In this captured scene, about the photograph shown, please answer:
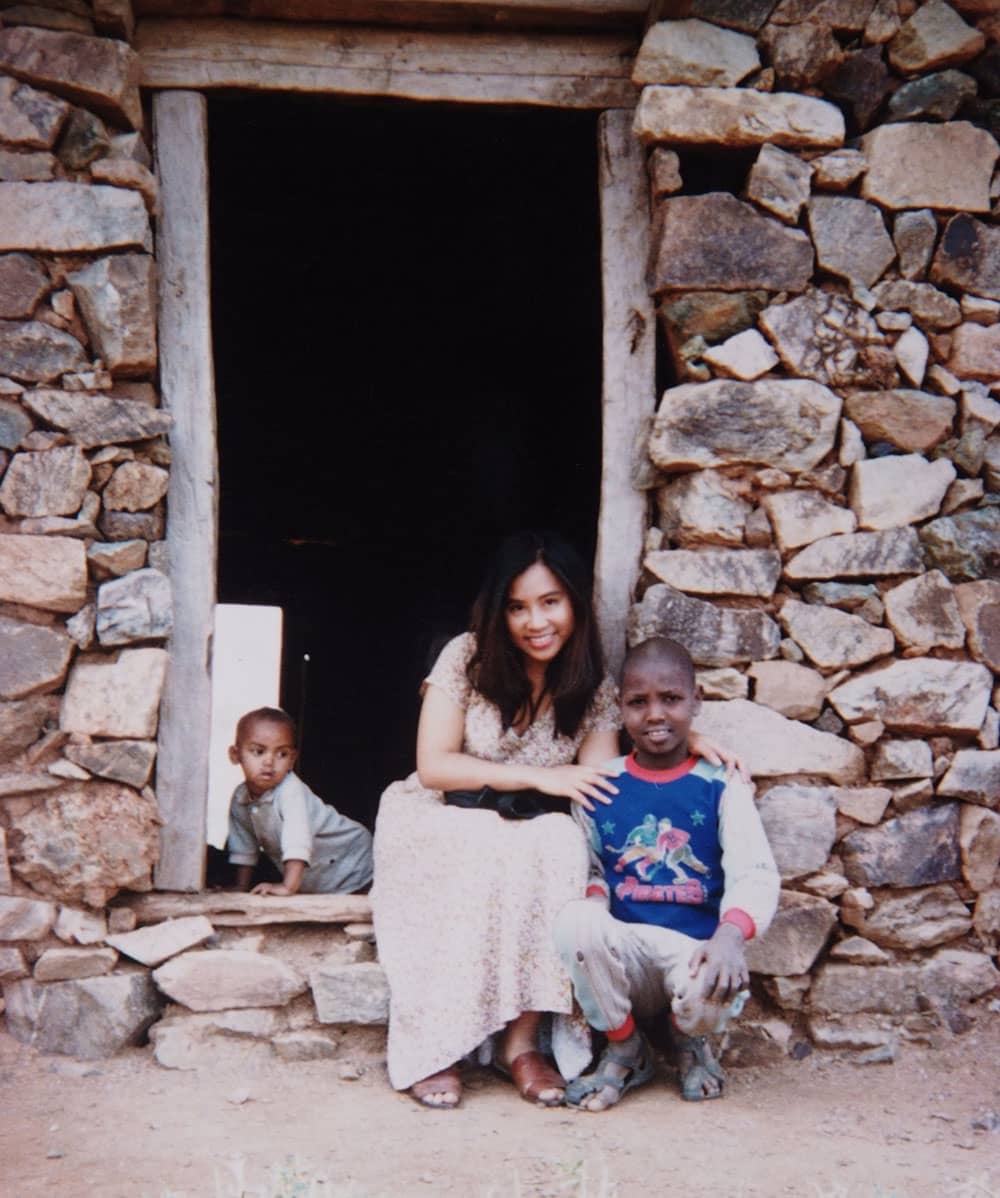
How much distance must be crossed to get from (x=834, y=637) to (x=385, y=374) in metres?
3.46

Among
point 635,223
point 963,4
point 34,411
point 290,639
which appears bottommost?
point 290,639

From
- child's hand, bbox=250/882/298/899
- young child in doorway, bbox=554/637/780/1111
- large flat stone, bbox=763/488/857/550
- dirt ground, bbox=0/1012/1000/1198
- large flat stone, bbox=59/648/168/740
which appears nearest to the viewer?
dirt ground, bbox=0/1012/1000/1198

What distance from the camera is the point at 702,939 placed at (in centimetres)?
279

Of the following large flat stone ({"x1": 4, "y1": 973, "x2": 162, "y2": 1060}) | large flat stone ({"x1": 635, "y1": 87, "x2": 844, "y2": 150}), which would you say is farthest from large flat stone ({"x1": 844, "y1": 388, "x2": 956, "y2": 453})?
large flat stone ({"x1": 4, "y1": 973, "x2": 162, "y2": 1060})

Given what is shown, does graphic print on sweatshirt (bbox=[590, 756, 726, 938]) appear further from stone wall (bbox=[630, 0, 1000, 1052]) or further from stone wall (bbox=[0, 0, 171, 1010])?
stone wall (bbox=[0, 0, 171, 1010])

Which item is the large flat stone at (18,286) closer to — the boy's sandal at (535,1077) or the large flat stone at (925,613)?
the boy's sandal at (535,1077)

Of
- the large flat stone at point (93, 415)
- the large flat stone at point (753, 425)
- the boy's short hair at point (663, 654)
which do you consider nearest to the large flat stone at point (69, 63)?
the large flat stone at point (93, 415)

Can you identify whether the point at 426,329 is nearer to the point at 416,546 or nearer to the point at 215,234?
the point at 215,234

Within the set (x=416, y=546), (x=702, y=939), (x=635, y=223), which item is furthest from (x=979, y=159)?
(x=416, y=546)

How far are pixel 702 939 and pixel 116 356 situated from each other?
1.96m

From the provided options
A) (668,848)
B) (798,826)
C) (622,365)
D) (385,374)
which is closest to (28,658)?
(668,848)

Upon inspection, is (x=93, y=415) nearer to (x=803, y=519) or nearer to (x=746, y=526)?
(x=746, y=526)

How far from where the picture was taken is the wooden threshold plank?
328 centimetres

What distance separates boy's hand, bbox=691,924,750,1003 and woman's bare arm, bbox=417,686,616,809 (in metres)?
0.47
